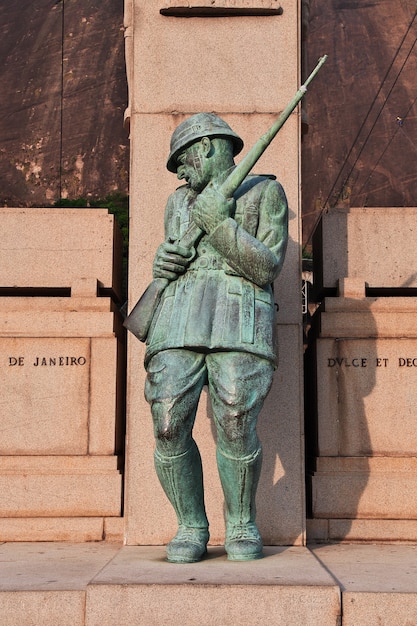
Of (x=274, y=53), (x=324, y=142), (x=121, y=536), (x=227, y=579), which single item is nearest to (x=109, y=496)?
(x=121, y=536)

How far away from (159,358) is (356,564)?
160 cm

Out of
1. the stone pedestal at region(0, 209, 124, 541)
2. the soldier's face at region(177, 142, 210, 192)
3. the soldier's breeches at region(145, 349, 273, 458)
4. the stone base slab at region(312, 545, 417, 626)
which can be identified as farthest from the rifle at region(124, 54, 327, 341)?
the stone pedestal at region(0, 209, 124, 541)

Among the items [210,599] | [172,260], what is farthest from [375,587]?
[172,260]

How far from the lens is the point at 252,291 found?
574cm

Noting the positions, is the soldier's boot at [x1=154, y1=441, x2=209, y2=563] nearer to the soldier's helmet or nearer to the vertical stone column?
the vertical stone column

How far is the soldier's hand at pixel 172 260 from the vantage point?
5.85 metres

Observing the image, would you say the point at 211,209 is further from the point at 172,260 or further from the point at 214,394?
the point at 214,394

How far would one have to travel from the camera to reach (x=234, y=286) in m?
5.73

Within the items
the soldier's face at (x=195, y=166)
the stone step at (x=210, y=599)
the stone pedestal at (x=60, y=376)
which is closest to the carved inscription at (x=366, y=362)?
the stone pedestal at (x=60, y=376)

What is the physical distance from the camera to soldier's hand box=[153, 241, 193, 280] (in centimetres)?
585

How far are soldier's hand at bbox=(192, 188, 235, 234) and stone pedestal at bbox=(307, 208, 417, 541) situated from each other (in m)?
2.37

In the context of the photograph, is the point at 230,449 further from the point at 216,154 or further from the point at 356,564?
the point at 216,154

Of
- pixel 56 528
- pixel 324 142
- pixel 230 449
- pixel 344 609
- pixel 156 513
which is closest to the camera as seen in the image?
pixel 344 609

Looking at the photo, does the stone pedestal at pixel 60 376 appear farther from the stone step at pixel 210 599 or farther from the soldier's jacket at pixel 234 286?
the stone step at pixel 210 599
